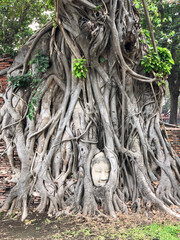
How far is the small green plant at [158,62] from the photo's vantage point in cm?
421

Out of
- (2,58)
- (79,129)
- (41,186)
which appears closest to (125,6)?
(79,129)

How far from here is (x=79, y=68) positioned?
12.7 ft

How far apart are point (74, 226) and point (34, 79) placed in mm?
2815

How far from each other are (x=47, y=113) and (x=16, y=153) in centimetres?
102

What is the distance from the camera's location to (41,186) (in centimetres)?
378

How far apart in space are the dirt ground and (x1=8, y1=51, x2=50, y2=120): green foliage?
1903mm

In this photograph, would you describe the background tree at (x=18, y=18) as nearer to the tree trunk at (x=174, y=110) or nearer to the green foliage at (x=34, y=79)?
the green foliage at (x=34, y=79)

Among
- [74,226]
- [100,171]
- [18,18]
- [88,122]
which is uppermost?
[18,18]

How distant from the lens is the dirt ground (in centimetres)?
275

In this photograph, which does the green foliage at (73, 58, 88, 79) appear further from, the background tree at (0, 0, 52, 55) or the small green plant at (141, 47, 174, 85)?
the background tree at (0, 0, 52, 55)

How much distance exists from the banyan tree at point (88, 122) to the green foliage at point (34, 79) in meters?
0.02

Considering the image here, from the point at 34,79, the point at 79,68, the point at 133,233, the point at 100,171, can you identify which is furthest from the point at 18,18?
the point at 133,233

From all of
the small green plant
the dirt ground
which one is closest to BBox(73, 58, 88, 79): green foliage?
the small green plant

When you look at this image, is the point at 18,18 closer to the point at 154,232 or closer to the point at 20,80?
the point at 20,80
